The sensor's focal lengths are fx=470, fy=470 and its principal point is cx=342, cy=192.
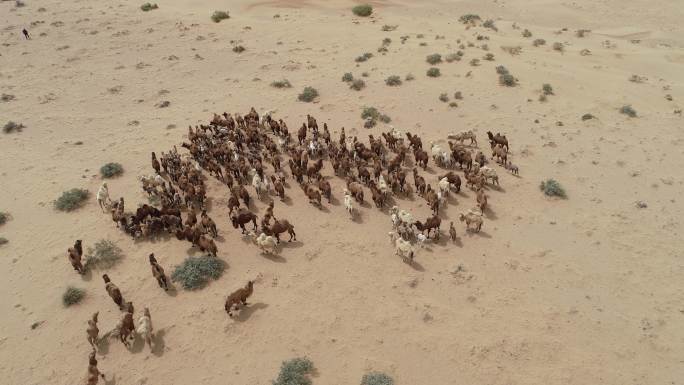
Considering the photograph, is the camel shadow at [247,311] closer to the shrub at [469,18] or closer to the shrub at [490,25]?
the shrub at [490,25]

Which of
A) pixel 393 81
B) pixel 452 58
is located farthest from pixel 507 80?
pixel 393 81

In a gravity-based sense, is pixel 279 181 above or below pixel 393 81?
below

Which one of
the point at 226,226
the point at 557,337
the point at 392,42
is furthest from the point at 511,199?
the point at 392,42

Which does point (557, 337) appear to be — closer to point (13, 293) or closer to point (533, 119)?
point (533, 119)

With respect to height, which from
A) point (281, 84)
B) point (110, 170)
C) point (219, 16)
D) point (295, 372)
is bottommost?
point (295, 372)

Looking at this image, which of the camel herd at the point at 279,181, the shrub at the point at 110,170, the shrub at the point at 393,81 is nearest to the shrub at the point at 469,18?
the shrub at the point at 393,81

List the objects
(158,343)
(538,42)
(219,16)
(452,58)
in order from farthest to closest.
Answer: (219,16), (538,42), (452,58), (158,343)

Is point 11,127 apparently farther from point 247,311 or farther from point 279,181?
point 247,311
